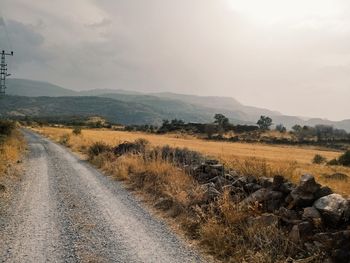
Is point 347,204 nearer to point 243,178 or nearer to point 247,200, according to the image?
point 247,200

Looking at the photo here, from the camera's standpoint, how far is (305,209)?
959 cm

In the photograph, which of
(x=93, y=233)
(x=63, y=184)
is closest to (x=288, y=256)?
(x=93, y=233)

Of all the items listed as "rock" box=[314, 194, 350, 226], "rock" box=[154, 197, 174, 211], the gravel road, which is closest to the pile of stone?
"rock" box=[314, 194, 350, 226]

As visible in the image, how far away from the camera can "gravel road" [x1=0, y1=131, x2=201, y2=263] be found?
9484mm

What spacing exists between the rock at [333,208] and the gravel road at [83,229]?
9.55 ft

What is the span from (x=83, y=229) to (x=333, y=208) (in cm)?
641

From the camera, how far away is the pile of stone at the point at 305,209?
829cm

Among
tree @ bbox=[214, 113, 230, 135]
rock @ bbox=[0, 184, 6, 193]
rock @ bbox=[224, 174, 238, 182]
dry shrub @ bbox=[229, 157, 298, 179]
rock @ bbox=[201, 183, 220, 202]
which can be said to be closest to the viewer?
rock @ bbox=[201, 183, 220, 202]

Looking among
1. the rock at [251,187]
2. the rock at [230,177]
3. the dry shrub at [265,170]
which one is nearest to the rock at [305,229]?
the rock at [251,187]

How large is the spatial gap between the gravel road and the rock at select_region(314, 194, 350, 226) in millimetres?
2912

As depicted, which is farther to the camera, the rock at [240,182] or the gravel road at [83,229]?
the rock at [240,182]

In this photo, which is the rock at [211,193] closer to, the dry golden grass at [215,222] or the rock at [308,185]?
the dry golden grass at [215,222]

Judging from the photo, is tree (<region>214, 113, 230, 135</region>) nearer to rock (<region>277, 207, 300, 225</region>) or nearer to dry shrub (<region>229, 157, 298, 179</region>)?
dry shrub (<region>229, 157, 298, 179</region>)

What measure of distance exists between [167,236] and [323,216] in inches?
161
